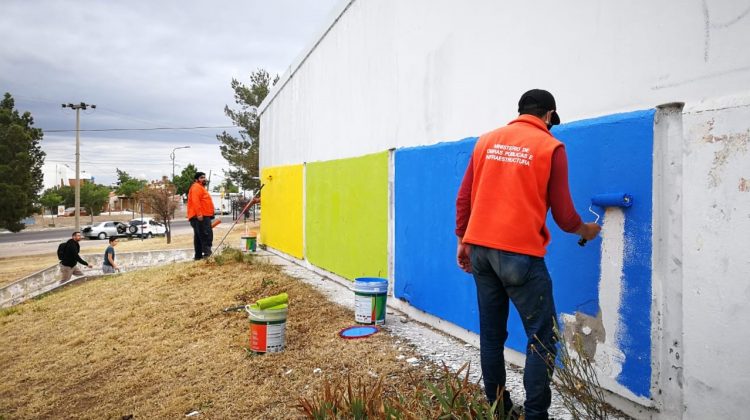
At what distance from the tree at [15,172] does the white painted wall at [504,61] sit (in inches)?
1100

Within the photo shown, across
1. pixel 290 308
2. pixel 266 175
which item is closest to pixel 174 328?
pixel 290 308

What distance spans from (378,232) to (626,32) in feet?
13.3

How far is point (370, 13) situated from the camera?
22.8 feet

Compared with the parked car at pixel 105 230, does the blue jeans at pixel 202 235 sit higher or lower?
higher

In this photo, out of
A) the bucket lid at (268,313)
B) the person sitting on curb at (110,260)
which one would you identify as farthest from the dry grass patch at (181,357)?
the person sitting on curb at (110,260)

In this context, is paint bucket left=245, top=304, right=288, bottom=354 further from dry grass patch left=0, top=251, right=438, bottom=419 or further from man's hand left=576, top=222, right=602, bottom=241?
man's hand left=576, top=222, right=602, bottom=241

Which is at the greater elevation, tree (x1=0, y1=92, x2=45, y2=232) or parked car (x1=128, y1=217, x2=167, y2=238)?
tree (x1=0, y1=92, x2=45, y2=232)

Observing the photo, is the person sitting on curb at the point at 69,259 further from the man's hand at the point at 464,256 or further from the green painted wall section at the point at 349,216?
the man's hand at the point at 464,256

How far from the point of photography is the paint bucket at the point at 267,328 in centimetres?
469

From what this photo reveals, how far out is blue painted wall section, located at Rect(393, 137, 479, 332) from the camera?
15.2ft

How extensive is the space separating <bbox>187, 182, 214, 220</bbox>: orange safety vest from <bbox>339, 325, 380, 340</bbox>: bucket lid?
21.3ft

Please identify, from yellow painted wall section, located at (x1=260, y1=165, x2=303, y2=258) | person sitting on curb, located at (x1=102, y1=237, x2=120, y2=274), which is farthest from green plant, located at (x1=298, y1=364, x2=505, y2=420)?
person sitting on curb, located at (x1=102, y1=237, x2=120, y2=274)

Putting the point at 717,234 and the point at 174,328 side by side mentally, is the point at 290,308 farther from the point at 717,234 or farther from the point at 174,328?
the point at 717,234

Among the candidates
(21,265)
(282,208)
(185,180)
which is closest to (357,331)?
(282,208)
